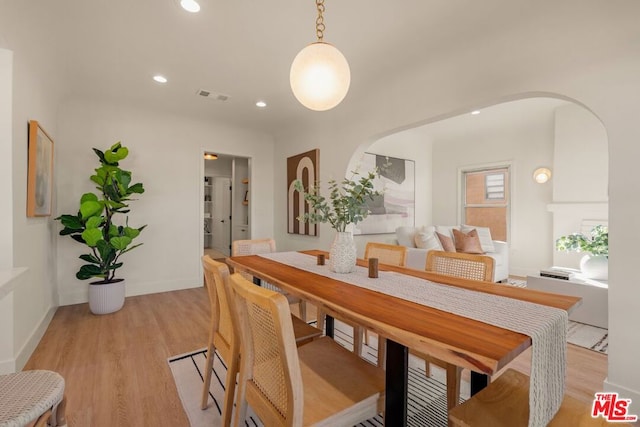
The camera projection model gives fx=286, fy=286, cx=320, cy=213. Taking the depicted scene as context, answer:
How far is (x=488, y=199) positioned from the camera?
5.72 meters

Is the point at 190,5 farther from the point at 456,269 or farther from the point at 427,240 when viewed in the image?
the point at 427,240

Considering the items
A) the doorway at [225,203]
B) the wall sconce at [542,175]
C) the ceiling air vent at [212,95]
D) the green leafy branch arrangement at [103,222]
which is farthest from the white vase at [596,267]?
the green leafy branch arrangement at [103,222]

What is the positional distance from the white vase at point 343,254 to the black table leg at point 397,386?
2.40ft

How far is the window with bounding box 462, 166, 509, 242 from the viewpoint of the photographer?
5.48 meters

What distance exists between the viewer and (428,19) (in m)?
2.08

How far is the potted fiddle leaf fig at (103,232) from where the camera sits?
3.07 meters

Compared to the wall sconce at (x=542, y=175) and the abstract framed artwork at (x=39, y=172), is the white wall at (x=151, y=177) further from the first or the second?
the wall sconce at (x=542, y=175)

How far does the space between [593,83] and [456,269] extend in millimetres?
1447

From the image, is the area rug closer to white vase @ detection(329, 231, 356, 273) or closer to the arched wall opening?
white vase @ detection(329, 231, 356, 273)

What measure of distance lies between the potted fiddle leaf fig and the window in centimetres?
586

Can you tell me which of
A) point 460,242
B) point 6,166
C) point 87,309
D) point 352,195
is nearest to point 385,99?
point 352,195

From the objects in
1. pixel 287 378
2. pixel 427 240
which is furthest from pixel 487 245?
pixel 287 378

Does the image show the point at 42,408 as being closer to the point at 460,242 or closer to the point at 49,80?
the point at 49,80

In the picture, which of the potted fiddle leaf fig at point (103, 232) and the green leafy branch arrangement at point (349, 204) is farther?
the potted fiddle leaf fig at point (103, 232)
